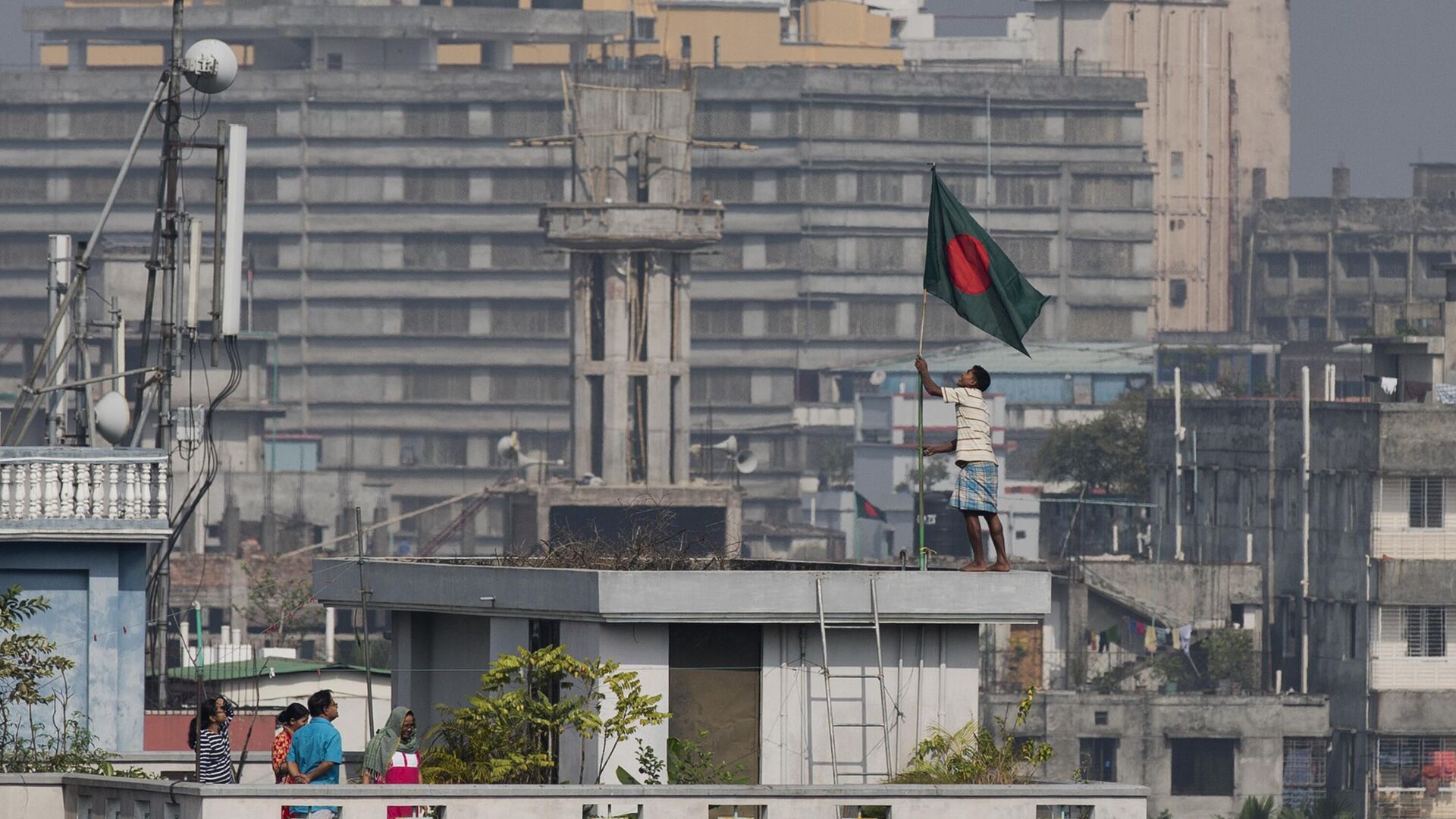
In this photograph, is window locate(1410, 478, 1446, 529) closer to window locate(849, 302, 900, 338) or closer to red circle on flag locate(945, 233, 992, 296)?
red circle on flag locate(945, 233, 992, 296)

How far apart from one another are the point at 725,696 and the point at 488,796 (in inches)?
104

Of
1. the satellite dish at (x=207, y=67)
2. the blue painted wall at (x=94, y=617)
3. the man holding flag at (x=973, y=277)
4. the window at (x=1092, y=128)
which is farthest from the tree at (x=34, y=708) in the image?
the window at (x=1092, y=128)

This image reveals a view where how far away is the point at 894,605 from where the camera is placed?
23000 mm

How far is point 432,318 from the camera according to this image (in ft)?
643

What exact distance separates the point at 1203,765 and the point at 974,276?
81.4 metres

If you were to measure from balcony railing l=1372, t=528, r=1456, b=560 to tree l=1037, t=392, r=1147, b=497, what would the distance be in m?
40.7

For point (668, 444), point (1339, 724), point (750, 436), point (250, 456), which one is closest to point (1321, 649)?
point (1339, 724)

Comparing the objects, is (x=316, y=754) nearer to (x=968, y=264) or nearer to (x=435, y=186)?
(x=968, y=264)

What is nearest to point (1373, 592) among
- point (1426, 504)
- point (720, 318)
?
point (1426, 504)

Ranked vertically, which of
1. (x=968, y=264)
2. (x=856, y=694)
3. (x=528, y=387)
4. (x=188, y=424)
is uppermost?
(x=528, y=387)

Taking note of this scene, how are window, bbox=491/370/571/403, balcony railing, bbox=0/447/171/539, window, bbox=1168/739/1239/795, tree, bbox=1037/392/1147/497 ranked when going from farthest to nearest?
window, bbox=491/370/571/403, tree, bbox=1037/392/1147/497, window, bbox=1168/739/1239/795, balcony railing, bbox=0/447/171/539

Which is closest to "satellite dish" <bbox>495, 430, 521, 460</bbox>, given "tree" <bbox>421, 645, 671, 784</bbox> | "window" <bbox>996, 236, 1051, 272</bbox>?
"window" <bbox>996, 236, 1051, 272</bbox>

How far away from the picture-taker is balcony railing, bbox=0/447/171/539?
29281 millimetres

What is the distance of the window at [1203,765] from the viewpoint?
105062 mm
